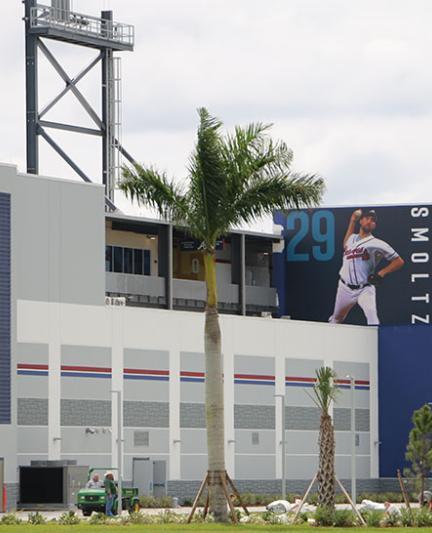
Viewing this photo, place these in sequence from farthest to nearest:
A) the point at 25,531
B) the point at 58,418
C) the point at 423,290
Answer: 1. the point at 423,290
2. the point at 58,418
3. the point at 25,531

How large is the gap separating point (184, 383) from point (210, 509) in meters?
27.1

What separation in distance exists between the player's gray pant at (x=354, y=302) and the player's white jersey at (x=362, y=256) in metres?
0.45

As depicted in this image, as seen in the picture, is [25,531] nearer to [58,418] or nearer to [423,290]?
[58,418]

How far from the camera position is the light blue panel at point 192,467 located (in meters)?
75.9

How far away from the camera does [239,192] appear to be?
50.3m

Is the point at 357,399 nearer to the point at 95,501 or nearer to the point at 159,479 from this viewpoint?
the point at 159,479

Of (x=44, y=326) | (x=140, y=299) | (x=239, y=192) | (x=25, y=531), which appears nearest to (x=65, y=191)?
(x=44, y=326)

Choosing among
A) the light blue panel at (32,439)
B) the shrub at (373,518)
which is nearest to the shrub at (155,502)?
the light blue panel at (32,439)

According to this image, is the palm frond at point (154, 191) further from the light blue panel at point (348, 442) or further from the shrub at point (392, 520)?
the light blue panel at point (348, 442)

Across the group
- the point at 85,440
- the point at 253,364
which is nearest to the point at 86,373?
the point at 85,440

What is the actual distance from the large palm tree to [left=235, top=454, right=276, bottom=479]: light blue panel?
28905 mm

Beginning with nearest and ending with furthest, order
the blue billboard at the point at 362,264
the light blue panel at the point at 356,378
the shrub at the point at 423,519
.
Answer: the shrub at the point at 423,519
the light blue panel at the point at 356,378
the blue billboard at the point at 362,264

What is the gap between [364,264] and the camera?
9475cm

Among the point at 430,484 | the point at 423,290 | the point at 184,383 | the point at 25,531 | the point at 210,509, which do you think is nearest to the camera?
the point at 25,531
